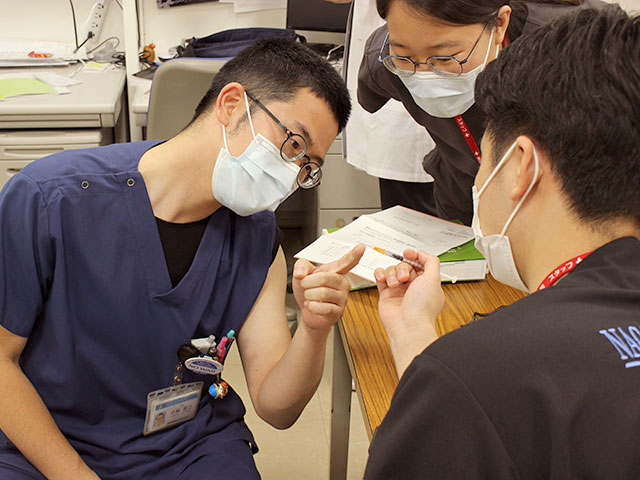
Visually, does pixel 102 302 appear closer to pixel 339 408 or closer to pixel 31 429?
pixel 31 429

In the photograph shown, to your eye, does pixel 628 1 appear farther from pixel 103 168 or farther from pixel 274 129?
pixel 103 168

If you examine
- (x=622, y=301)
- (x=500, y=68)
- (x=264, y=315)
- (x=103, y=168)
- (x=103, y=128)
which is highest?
(x=500, y=68)

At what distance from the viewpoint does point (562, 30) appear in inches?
29.7

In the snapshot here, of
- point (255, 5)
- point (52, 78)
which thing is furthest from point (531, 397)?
point (255, 5)

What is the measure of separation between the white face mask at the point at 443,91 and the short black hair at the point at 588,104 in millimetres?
579

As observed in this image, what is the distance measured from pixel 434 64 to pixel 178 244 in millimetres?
638

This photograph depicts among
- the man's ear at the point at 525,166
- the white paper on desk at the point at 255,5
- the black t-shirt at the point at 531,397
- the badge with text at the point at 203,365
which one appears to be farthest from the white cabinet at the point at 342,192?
the black t-shirt at the point at 531,397

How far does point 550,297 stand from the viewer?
2.15 ft

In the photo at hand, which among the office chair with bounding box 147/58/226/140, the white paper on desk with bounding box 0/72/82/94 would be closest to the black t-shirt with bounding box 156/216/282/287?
the office chair with bounding box 147/58/226/140

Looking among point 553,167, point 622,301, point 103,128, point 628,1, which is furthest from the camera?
point 103,128

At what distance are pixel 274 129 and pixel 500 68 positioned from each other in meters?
0.50

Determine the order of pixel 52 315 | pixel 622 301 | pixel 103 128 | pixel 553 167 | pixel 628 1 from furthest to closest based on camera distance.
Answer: pixel 103 128 → pixel 628 1 → pixel 52 315 → pixel 553 167 → pixel 622 301

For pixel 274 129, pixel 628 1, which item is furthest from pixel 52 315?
pixel 628 1

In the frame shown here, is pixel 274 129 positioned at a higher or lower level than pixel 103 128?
higher
